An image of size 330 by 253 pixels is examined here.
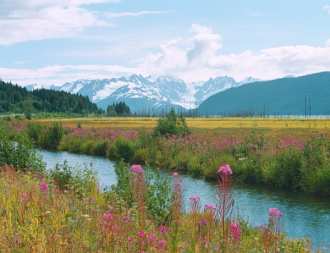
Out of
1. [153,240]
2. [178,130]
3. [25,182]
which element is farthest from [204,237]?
[178,130]

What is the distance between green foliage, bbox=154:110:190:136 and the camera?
49.8 m

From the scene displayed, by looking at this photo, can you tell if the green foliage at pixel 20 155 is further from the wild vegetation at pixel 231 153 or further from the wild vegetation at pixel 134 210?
the wild vegetation at pixel 231 153

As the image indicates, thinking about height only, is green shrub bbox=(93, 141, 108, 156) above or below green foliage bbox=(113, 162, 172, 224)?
below

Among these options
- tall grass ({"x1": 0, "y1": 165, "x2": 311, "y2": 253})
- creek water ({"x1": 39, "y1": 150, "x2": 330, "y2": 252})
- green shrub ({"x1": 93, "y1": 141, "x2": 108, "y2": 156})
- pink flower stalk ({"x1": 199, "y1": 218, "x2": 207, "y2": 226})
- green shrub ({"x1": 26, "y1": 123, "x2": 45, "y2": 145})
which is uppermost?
pink flower stalk ({"x1": 199, "y1": 218, "x2": 207, "y2": 226})

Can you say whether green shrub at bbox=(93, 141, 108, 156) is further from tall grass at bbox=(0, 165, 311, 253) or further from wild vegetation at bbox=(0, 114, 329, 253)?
tall grass at bbox=(0, 165, 311, 253)

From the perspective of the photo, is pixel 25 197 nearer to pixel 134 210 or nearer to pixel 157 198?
pixel 134 210

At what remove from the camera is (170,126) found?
165 feet

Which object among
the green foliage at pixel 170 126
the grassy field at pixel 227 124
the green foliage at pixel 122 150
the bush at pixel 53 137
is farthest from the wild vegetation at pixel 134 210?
the grassy field at pixel 227 124

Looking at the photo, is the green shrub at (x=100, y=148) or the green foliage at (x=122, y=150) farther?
the green shrub at (x=100, y=148)

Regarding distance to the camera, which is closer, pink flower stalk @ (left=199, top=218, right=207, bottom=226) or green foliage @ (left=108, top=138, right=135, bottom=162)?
pink flower stalk @ (left=199, top=218, right=207, bottom=226)

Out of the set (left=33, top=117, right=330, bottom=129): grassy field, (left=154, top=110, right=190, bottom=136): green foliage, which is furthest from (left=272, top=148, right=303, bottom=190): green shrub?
(left=33, top=117, right=330, bottom=129): grassy field

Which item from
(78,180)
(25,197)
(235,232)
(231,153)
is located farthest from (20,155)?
(235,232)

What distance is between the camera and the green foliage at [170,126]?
49781 millimetres

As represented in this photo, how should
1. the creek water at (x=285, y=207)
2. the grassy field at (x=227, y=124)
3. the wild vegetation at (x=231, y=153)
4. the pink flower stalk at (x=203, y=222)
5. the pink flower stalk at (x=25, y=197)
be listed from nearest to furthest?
the pink flower stalk at (x=203, y=222), the pink flower stalk at (x=25, y=197), the creek water at (x=285, y=207), the wild vegetation at (x=231, y=153), the grassy field at (x=227, y=124)
